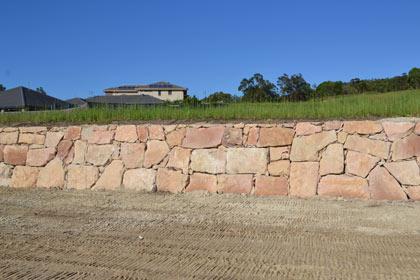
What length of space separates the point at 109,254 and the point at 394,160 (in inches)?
213

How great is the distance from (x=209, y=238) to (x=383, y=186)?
12.8ft

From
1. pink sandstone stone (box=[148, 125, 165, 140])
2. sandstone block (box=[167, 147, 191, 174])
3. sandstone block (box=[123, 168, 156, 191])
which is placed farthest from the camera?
pink sandstone stone (box=[148, 125, 165, 140])

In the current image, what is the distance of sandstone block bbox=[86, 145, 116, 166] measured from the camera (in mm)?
9211

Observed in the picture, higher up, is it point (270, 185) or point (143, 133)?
point (143, 133)

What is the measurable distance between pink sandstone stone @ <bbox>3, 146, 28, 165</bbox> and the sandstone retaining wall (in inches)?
1.0

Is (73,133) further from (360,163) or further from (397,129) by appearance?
(397,129)

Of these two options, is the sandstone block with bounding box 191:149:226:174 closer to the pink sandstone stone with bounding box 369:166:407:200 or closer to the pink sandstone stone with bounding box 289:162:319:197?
the pink sandstone stone with bounding box 289:162:319:197

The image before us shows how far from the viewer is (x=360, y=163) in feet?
24.7

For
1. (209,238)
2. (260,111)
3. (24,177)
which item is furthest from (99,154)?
(209,238)

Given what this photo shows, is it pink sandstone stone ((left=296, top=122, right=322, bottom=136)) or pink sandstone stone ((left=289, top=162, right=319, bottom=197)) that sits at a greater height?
pink sandstone stone ((left=296, top=122, right=322, bottom=136))

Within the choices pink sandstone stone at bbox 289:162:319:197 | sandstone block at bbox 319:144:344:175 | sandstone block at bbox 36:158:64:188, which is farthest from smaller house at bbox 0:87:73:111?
sandstone block at bbox 319:144:344:175

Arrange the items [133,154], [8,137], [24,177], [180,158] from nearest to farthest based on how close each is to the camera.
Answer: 1. [180,158]
2. [133,154]
3. [24,177]
4. [8,137]

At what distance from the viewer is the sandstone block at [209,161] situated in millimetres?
8336

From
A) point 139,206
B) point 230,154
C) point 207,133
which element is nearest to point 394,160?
point 230,154
